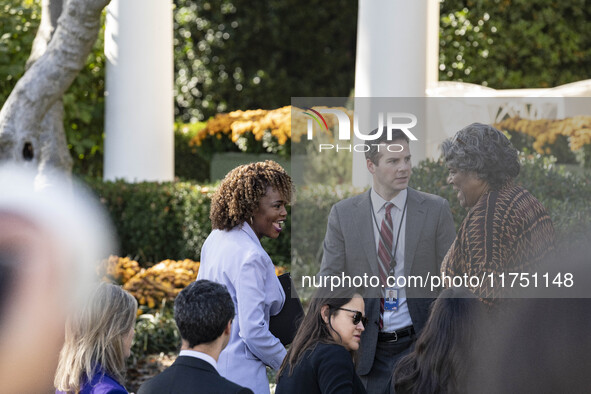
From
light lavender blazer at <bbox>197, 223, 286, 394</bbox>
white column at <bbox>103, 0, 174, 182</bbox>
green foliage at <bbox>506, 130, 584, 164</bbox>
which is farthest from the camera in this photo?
white column at <bbox>103, 0, 174, 182</bbox>

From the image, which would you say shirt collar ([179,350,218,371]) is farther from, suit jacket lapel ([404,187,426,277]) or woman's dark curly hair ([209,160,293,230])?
suit jacket lapel ([404,187,426,277])

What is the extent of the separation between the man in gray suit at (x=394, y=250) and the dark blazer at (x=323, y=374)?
0.64m

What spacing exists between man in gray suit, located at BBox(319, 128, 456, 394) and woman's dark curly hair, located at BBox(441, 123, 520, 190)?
16.0 inches

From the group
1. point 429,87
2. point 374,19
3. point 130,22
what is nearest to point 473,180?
point 374,19

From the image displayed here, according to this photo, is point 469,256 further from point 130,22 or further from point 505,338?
point 130,22

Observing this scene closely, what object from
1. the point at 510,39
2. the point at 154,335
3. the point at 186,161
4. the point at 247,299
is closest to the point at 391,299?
the point at 247,299

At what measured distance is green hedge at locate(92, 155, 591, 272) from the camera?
462 cm

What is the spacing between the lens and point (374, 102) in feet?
12.5

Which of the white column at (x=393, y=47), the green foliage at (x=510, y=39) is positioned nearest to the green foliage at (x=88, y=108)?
the white column at (x=393, y=47)

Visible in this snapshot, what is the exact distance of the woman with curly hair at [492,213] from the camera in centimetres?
317

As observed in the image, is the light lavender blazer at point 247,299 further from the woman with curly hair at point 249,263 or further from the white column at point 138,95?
the white column at point 138,95

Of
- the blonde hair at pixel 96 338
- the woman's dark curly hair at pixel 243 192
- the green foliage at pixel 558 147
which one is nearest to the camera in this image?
the blonde hair at pixel 96 338

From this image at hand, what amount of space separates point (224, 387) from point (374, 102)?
168 centimetres

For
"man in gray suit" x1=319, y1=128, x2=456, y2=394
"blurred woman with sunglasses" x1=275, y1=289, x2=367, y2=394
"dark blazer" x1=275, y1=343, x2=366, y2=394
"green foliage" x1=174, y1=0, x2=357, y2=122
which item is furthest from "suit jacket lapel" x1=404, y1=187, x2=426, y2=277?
"green foliage" x1=174, y1=0, x2=357, y2=122
